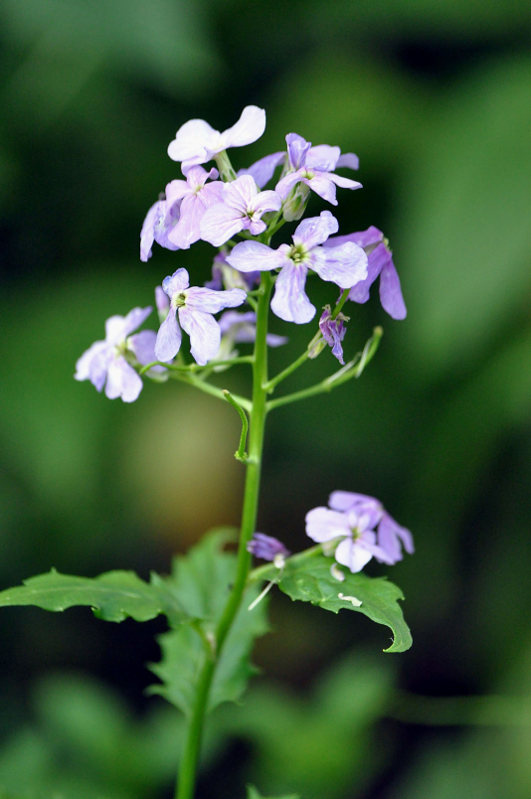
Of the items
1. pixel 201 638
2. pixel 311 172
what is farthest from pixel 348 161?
pixel 201 638

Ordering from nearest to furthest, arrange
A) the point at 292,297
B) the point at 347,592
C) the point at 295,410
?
the point at 292,297 < the point at 347,592 < the point at 295,410

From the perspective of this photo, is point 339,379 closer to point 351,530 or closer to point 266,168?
point 351,530

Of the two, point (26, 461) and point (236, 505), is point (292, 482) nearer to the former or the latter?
point (236, 505)

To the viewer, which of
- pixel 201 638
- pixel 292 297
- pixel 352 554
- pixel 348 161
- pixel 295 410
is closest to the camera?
pixel 292 297

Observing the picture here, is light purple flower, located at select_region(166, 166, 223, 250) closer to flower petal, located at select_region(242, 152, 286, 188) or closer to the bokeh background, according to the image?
flower petal, located at select_region(242, 152, 286, 188)

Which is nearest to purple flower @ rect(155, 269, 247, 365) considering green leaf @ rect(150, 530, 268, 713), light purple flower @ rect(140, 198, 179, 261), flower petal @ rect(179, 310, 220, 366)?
flower petal @ rect(179, 310, 220, 366)

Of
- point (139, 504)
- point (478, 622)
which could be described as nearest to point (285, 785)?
point (478, 622)

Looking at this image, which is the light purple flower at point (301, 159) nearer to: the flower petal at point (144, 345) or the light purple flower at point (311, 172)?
the light purple flower at point (311, 172)
